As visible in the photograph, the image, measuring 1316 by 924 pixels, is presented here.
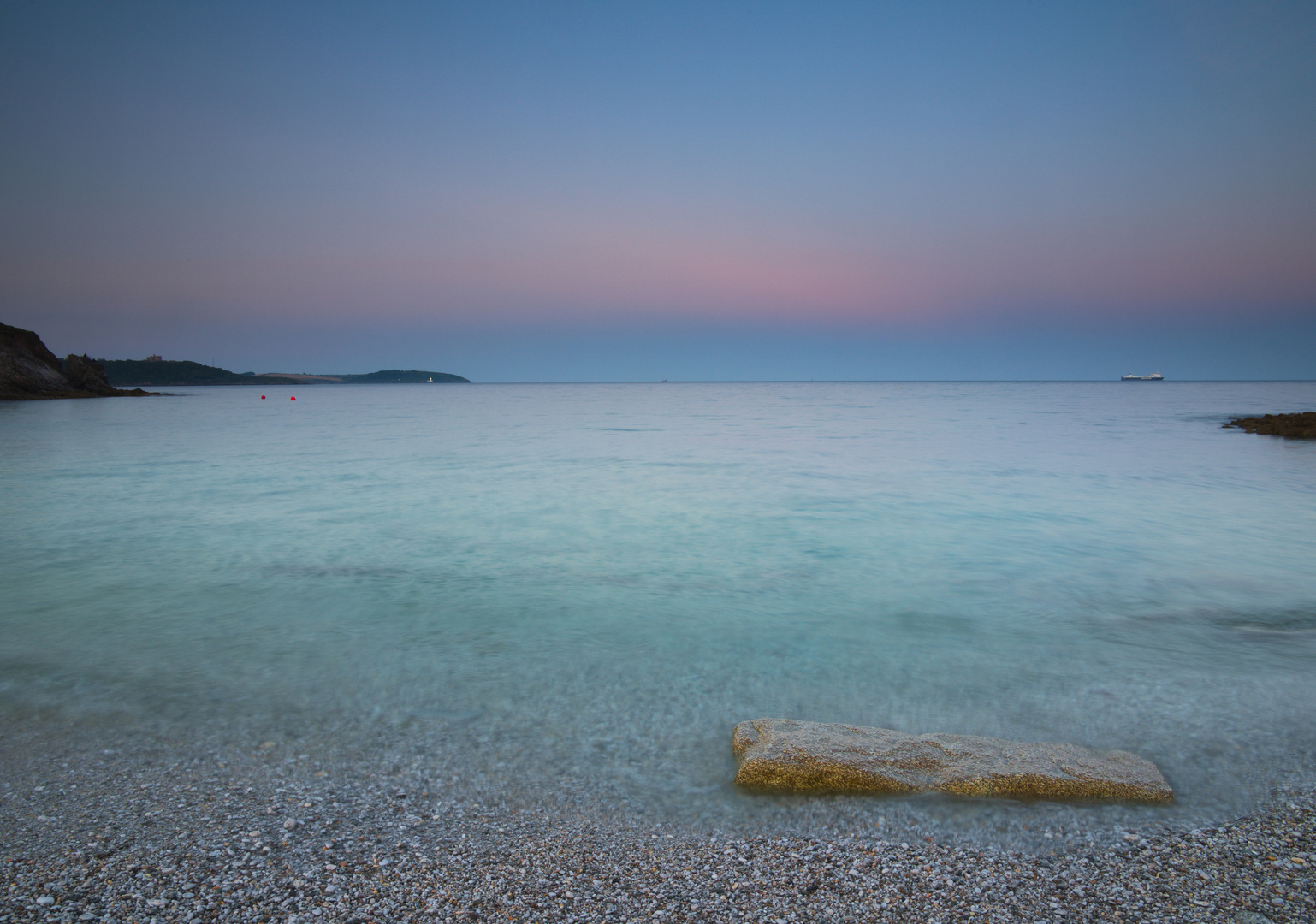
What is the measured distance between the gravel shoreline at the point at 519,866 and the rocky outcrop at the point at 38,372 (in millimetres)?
61790

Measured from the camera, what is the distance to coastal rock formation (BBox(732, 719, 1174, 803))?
9.23 feet

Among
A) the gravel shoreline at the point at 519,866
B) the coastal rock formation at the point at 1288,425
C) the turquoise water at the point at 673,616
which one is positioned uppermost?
the coastal rock formation at the point at 1288,425

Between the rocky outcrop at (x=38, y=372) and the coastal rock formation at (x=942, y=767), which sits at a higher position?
the rocky outcrop at (x=38, y=372)

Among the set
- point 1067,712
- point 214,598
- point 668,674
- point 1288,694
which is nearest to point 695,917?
point 668,674

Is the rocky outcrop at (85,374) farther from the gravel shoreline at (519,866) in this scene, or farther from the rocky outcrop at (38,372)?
the gravel shoreline at (519,866)

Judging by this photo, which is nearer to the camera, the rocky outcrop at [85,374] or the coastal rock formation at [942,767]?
the coastal rock formation at [942,767]

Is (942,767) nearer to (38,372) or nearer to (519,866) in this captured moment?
(519,866)

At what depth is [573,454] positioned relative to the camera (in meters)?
18.0

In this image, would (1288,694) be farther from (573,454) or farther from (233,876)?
(573,454)

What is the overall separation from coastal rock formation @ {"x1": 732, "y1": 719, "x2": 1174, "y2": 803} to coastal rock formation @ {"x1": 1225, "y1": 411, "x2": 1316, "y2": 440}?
23.5 meters

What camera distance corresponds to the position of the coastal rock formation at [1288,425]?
795 inches

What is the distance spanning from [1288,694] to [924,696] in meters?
1.99

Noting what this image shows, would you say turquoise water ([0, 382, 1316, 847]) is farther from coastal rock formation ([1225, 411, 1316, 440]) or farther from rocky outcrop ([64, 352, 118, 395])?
rocky outcrop ([64, 352, 118, 395])

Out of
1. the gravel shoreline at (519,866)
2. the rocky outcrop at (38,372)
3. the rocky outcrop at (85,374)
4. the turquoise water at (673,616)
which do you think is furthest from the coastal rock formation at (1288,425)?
the rocky outcrop at (85,374)
